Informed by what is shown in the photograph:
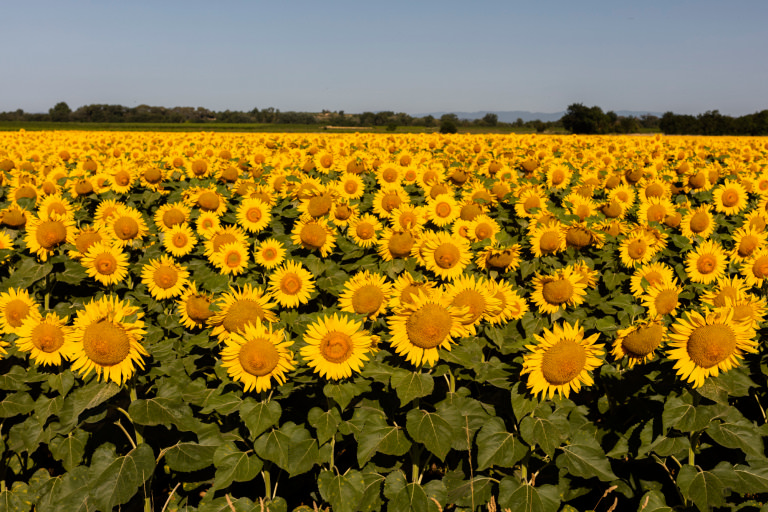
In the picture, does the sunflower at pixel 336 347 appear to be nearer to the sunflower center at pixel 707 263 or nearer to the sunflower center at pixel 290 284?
the sunflower center at pixel 290 284

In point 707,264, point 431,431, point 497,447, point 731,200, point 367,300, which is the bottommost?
point 497,447

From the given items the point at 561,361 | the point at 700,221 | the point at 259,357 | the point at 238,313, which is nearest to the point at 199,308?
the point at 238,313

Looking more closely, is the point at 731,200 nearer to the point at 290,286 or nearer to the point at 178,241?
the point at 290,286

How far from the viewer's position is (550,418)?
337 cm

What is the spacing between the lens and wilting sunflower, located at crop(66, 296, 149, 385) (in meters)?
3.40

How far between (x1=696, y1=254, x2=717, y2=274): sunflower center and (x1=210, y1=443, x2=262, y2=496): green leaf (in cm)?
548

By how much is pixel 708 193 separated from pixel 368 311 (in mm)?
7710

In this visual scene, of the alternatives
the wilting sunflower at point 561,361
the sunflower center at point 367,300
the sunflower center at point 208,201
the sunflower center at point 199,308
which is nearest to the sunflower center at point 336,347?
the sunflower center at point 367,300

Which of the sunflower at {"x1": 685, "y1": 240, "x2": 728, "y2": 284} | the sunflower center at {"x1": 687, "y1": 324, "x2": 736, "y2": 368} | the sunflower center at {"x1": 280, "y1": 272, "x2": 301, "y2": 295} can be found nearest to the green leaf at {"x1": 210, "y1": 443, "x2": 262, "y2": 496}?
the sunflower center at {"x1": 280, "y1": 272, "x2": 301, "y2": 295}

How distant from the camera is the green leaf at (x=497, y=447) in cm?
331

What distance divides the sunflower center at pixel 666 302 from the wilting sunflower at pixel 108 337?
4.59 m

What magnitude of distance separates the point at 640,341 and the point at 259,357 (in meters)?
2.80

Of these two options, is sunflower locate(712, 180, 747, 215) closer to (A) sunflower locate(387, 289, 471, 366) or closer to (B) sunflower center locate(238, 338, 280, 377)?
(A) sunflower locate(387, 289, 471, 366)

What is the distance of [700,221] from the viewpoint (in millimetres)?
6812
